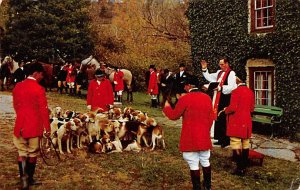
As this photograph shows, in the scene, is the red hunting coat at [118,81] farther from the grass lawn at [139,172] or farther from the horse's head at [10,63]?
the grass lawn at [139,172]

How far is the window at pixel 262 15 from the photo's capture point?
11.6m

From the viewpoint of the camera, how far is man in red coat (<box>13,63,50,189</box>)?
5.42 meters

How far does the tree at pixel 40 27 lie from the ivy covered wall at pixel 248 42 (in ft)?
15.0

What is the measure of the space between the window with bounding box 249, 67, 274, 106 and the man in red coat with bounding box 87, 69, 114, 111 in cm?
522

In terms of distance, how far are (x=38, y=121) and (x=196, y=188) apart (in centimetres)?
240

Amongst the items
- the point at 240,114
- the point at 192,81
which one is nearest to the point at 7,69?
the point at 240,114

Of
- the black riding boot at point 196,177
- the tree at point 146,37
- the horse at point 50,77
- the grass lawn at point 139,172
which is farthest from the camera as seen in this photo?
the tree at point 146,37

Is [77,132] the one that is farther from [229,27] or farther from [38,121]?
[229,27]

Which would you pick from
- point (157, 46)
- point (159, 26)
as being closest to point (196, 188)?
point (157, 46)

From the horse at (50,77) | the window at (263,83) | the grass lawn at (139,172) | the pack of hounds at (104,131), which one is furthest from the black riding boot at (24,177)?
the horse at (50,77)

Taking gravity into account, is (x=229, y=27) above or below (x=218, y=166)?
above

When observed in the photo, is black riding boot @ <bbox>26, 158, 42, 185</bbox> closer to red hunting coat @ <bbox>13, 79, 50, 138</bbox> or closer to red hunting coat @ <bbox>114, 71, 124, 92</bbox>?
red hunting coat @ <bbox>13, 79, 50, 138</bbox>

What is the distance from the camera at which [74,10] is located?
14703mm

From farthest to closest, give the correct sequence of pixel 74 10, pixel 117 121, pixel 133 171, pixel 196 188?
pixel 74 10, pixel 117 121, pixel 133 171, pixel 196 188
